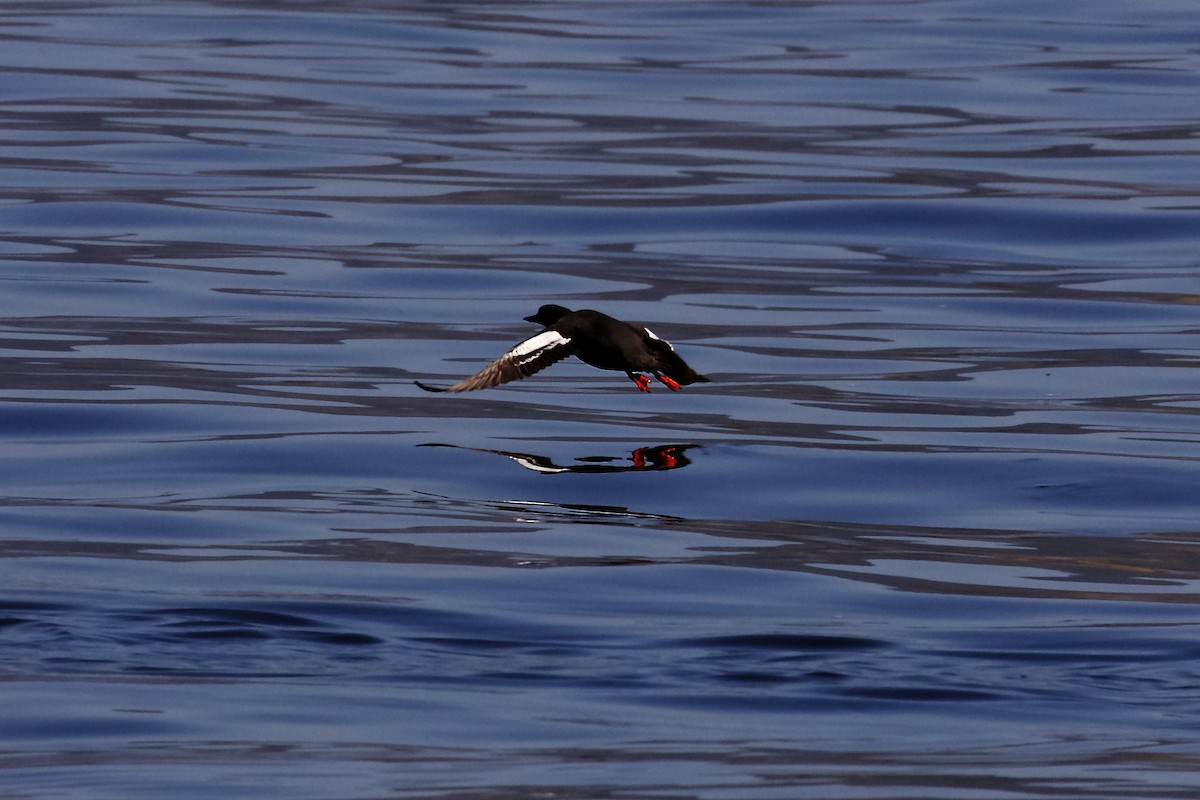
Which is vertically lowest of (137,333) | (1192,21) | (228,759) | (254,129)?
(228,759)

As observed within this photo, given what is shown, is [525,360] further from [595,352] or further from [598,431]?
[598,431]

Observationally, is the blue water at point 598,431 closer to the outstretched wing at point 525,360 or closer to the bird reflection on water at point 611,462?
the bird reflection on water at point 611,462

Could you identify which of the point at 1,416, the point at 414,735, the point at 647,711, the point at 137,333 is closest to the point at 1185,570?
the point at 647,711

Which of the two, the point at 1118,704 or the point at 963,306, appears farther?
the point at 963,306

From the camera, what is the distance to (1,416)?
14.2 m

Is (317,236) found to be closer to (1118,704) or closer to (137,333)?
(137,333)

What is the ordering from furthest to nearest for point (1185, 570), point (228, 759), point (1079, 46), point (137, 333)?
point (1079, 46)
point (137, 333)
point (1185, 570)
point (228, 759)

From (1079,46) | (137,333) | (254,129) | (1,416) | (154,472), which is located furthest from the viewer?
(1079,46)

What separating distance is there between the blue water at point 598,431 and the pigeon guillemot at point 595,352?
69 centimetres

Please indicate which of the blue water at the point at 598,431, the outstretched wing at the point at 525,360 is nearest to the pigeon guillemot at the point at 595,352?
the outstretched wing at the point at 525,360

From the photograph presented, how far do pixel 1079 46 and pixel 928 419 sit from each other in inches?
750

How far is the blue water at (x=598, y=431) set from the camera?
8250 mm

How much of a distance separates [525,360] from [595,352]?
1.22ft

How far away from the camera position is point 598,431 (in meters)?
14.1
